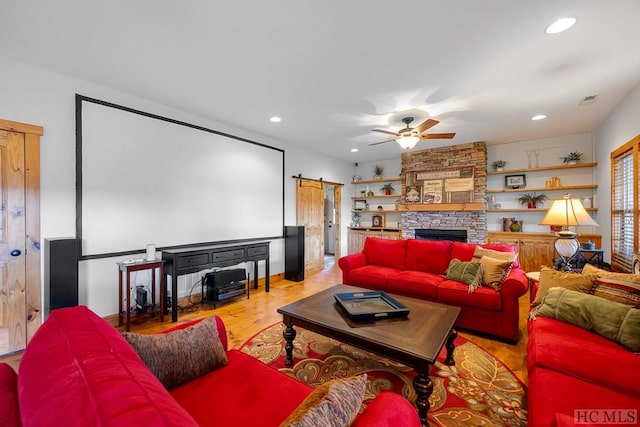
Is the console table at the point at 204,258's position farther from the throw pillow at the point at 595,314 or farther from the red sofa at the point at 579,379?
the throw pillow at the point at 595,314

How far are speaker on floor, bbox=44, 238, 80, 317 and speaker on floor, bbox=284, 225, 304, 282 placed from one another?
3.11m

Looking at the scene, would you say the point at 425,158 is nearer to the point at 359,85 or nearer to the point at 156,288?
the point at 359,85

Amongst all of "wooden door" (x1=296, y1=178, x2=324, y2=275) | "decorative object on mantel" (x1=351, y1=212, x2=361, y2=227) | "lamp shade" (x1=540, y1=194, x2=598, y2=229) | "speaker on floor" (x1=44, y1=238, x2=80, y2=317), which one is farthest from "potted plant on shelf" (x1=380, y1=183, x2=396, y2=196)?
"speaker on floor" (x1=44, y1=238, x2=80, y2=317)

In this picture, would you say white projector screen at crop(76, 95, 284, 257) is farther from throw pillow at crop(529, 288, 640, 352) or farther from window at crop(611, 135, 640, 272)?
window at crop(611, 135, 640, 272)

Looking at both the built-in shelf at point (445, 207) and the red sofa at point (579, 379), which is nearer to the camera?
the red sofa at point (579, 379)

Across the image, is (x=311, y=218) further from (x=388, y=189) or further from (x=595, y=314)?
(x=595, y=314)

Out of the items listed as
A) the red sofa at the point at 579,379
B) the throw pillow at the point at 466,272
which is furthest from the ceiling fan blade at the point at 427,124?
the red sofa at the point at 579,379

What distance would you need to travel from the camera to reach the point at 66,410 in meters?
0.60

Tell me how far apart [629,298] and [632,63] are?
2246 millimetres

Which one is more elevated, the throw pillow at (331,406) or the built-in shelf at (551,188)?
the built-in shelf at (551,188)

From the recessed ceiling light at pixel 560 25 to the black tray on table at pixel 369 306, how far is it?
242cm

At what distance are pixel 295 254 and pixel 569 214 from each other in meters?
3.91

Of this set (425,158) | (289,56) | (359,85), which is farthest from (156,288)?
(425,158)

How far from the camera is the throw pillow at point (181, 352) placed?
122 cm
